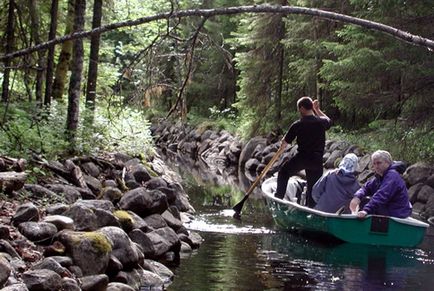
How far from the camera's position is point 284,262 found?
348 inches

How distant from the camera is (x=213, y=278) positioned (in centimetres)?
752

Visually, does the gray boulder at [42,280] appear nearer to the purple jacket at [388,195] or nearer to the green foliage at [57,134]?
the green foliage at [57,134]

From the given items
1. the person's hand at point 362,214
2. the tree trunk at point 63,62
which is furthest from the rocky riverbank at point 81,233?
the tree trunk at point 63,62

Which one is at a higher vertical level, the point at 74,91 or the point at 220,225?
the point at 74,91

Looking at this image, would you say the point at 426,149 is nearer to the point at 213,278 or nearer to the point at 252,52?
the point at 213,278

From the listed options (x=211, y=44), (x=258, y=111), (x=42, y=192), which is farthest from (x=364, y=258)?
(x=258, y=111)

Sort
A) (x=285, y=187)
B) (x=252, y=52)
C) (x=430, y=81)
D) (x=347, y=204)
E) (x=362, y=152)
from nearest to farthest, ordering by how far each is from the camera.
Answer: (x=347, y=204), (x=285, y=187), (x=430, y=81), (x=362, y=152), (x=252, y=52)

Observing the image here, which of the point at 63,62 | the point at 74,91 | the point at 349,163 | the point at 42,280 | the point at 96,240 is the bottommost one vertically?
the point at 42,280

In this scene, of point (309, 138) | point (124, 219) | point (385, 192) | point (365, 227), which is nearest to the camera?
point (124, 219)

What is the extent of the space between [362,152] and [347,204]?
328 inches

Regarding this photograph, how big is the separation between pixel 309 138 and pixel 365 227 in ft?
6.48

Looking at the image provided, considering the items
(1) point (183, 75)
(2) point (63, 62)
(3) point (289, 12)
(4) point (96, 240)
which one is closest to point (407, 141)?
(2) point (63, 62)

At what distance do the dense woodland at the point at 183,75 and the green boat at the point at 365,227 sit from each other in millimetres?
3085

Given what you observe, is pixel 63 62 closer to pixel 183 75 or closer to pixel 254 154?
pixel 183 75
